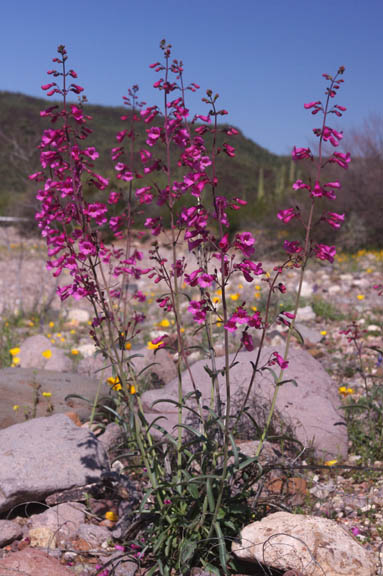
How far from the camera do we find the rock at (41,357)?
484 cm

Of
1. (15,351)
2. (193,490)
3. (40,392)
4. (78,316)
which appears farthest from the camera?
(78,316)

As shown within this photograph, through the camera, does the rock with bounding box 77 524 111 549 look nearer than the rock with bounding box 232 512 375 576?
No

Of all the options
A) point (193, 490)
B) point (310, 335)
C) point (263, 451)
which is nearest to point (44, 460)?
point (193, 490)

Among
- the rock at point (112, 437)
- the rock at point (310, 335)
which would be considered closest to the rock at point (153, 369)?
the rock at point (112, 437)

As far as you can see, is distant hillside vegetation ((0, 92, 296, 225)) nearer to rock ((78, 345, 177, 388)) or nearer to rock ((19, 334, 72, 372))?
rock ((78, 345, 177, 388))

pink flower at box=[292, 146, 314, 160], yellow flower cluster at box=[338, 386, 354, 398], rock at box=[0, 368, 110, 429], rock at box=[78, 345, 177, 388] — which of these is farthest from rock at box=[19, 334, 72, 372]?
pink flower at box=[292, 146, 314, 160]

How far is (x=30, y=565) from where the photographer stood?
2309mm

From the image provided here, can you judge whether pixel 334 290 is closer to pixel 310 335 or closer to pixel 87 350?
pixel 310 335

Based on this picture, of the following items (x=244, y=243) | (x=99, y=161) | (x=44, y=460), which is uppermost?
(x=99, y=161)

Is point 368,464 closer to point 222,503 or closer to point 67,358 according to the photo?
point 222,503

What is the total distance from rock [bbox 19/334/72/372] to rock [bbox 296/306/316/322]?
9.00 ft

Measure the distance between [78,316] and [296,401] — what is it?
4.02 m

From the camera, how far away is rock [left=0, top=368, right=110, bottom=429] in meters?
3.58

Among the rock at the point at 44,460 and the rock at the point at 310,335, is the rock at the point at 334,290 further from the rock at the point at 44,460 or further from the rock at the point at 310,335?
the rock at the point at 44,460
